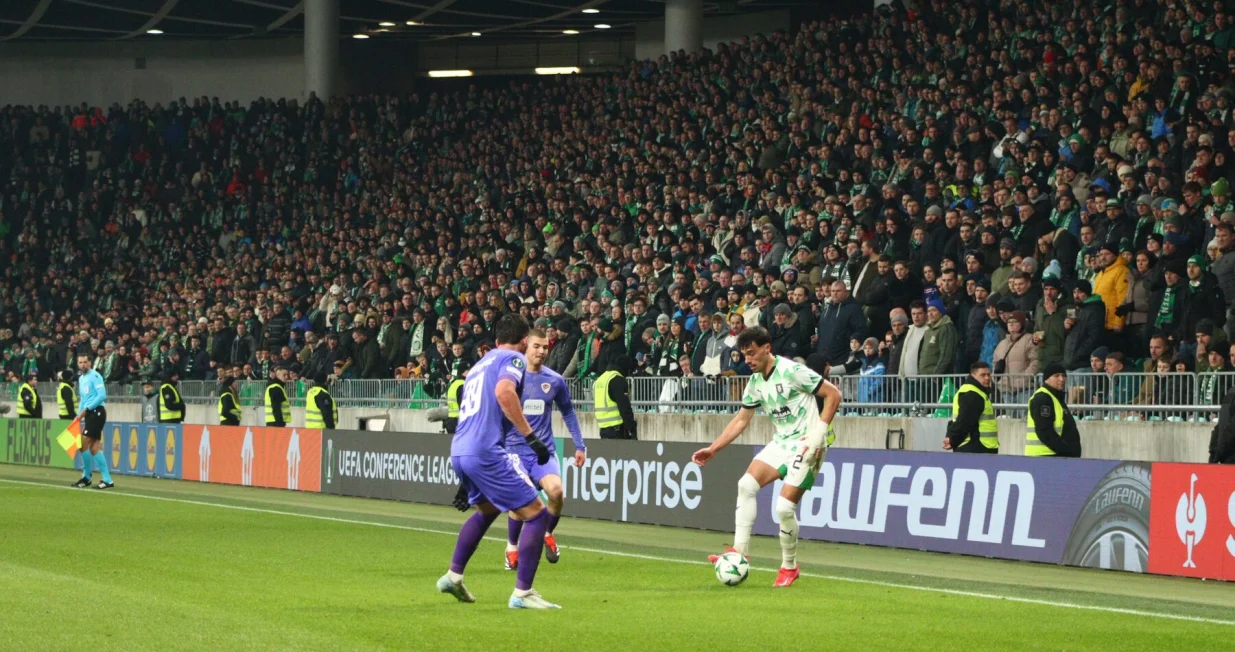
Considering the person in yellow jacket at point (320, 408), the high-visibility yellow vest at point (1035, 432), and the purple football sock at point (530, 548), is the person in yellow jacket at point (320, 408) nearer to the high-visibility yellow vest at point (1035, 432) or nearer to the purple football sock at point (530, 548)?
the high-visibility yellow vest at point (1035, 432)

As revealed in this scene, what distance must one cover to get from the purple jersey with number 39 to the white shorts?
302 centimetres

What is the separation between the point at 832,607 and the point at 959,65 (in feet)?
51.1

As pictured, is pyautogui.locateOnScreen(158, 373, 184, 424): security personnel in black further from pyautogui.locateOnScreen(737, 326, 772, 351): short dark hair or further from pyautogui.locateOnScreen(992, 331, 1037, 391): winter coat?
pyautogui.locateOnScreen(737, 326, 772, 351): short dark hair

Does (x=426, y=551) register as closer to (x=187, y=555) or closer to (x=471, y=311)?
(x=187, y=555)

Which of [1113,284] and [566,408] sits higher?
[1113,284]

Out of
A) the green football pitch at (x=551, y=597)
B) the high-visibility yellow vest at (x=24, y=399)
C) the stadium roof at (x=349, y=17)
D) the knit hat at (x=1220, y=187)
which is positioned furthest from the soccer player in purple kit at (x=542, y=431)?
the stadium roof at (x=349, y=17)

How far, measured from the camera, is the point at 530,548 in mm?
10977

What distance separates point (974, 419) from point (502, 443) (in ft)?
25.7

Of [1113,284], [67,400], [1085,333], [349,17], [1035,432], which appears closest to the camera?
[1035,432]

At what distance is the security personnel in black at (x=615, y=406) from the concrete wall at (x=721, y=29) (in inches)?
841

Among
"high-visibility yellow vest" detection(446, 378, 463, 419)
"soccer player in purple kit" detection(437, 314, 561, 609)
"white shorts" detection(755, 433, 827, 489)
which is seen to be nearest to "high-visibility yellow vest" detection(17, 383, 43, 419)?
"high-visibility yellow vest" detection(446, 378, 463, 419)

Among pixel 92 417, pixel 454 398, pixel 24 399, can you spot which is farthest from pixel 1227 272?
pixel 24 399

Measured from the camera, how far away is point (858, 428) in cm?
2172

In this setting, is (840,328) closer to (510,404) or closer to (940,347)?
(940,347)
